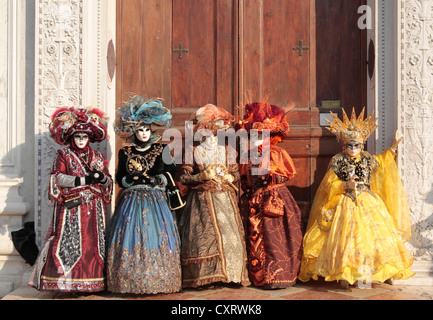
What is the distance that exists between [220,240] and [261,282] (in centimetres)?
54

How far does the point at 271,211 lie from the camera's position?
4.70 meters

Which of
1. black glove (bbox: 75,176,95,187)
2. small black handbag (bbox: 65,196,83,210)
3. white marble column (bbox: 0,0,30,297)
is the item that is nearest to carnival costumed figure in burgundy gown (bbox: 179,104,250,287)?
black glove (bbox: 75,176,95,187)

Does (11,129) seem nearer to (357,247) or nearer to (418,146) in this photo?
(357,247)

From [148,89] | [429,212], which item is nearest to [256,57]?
[148,89]

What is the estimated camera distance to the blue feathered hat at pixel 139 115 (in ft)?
15.5

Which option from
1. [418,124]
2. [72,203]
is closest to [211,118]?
[72,203]

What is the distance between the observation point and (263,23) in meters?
5.45

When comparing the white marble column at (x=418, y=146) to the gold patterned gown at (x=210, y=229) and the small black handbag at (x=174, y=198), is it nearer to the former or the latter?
the gold patterned gown at (x=210, y=229)

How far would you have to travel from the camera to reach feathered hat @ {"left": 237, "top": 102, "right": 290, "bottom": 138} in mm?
4805

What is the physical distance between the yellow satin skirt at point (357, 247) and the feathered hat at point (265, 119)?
2.78 ft

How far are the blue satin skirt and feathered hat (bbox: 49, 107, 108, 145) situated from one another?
59 cm

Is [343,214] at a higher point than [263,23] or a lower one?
lower

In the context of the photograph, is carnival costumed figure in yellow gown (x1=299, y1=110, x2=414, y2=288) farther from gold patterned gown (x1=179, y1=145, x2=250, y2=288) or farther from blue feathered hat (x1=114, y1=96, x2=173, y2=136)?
blue feathered hat (x1=114, y1=96, x2=173, y2=136)
